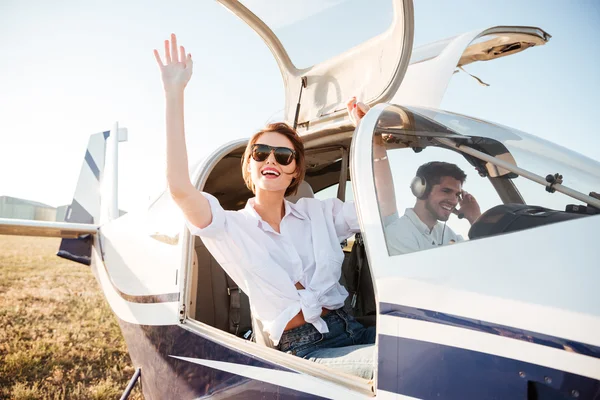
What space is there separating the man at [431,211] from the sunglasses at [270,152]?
633 mm

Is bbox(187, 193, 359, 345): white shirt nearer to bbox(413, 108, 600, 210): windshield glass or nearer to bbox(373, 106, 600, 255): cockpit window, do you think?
bbox(373, 106, 600, 255): cockpit window

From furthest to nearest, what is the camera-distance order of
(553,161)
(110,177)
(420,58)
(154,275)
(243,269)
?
(110,177) → (420,58) → (154,275) → (243,269) → (553,161)

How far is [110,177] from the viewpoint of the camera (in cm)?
616

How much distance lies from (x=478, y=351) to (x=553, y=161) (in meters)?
0.78

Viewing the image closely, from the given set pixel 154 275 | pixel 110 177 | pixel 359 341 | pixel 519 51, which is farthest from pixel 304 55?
pixel 110 177

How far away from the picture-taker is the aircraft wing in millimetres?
3989

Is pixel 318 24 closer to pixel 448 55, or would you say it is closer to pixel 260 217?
pixel 448 55

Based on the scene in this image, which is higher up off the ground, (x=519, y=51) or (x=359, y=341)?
(x=519, y=51)

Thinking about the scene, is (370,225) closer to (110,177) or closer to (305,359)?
(305,359)

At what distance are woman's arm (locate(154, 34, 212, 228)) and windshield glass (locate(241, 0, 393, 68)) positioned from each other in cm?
126

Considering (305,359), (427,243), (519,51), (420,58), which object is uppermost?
(519,51)

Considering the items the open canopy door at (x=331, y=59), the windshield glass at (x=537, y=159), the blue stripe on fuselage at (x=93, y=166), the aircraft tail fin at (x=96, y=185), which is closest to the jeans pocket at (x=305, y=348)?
the windshield glass at (x=537, y=159)

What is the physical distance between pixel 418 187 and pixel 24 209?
5020 cm

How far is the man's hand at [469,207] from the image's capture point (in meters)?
1.28
